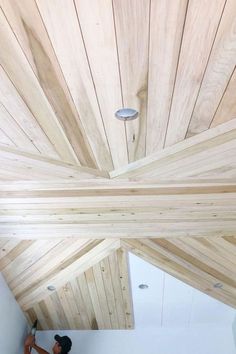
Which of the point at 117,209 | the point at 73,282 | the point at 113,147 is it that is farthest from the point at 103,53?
the point at 73,282

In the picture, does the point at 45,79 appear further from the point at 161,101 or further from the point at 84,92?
the point at 161,101

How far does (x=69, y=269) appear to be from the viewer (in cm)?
339

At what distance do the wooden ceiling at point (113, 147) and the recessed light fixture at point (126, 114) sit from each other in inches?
1.4


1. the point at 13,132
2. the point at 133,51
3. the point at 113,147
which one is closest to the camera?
the point at 133,51

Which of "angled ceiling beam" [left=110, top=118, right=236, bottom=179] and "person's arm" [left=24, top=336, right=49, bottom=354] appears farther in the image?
"person's arm" [left=24, top=336, right=49, bottom=354]

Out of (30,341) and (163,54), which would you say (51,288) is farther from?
(163,54)

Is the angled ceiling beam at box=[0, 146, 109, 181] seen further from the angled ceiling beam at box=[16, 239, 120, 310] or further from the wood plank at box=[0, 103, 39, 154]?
the angled ceiling beam at box=[16, 239, 120, 310]

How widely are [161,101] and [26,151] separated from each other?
0.84 m

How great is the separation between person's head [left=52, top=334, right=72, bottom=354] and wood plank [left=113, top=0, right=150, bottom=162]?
3269 mm

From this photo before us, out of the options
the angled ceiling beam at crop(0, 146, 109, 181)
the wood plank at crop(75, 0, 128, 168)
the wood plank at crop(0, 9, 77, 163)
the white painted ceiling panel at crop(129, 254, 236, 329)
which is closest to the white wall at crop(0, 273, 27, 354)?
the white painted ceiling panel at crop(129, 254, 236, 329)

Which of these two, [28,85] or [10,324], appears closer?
[28,85]

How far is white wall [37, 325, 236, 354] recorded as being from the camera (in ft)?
13.1

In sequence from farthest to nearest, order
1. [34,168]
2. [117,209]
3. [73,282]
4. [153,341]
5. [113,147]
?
1. [153,341]
2. [73,282]
3. [117,209]
4. [34,168]
5. [113,147]

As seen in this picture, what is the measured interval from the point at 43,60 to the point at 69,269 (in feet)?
8.72
